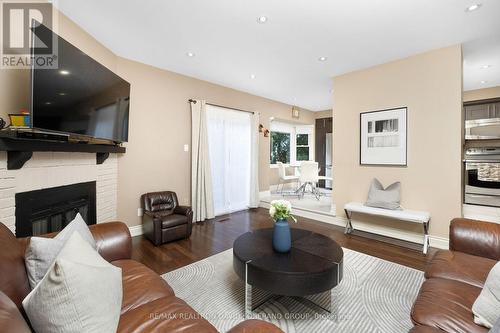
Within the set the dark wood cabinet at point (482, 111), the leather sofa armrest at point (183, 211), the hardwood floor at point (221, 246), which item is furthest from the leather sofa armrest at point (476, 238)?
the dark wood cabinet at point (482, 111)

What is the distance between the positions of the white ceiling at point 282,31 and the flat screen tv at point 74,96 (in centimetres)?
60

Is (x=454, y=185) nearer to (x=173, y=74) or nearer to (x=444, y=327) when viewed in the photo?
(x=444, y=327)

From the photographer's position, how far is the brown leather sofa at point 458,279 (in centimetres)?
113

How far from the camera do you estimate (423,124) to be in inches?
127

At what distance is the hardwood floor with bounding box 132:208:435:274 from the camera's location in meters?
2.70

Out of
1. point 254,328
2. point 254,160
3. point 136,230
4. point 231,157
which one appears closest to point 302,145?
point 254,160

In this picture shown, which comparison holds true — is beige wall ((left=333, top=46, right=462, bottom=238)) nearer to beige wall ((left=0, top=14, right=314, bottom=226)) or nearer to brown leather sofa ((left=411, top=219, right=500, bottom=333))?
brown leather sofa ((left=411, top=219, right=500, bottom=333))

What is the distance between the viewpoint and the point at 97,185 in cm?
292

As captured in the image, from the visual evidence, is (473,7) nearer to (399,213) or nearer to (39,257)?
(399,213)

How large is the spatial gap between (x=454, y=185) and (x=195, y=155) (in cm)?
396

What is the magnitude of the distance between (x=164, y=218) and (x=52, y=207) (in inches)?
49.3

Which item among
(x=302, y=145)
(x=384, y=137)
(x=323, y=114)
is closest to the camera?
(x=384, y=137)

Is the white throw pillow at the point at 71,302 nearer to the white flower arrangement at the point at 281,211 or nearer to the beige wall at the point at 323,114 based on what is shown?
the white flower arrangement at the point at 281,211

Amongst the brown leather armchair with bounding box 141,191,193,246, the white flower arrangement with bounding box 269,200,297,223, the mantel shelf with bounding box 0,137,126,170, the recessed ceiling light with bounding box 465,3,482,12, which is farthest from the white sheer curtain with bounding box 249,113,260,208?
the recessed ceiling light with bounding box 465,3,482,12
